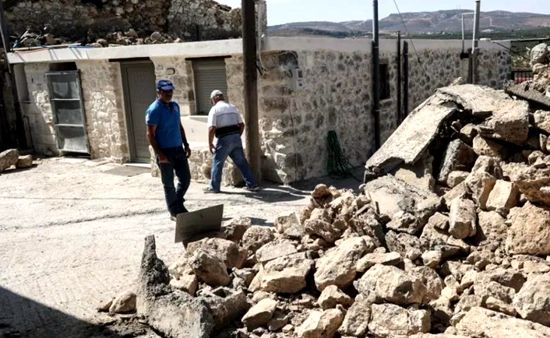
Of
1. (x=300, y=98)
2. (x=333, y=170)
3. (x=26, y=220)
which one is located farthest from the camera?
(x=333, y=170)

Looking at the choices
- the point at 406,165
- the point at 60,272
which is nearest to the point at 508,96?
the point at 406,165

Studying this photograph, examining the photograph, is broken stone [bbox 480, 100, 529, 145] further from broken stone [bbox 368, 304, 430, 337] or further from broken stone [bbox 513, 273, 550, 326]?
broken stone [bbox 368, 304, 430, 337]

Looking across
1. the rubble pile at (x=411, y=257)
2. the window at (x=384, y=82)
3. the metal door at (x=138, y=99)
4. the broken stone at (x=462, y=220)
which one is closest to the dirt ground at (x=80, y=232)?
the metal door at (x=138, y=99)

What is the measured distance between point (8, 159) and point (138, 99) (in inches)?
122

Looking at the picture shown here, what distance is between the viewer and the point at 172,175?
626 centimetres

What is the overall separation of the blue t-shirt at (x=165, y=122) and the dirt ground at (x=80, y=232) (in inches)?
42.1

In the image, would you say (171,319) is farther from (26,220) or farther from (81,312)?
(26,220)

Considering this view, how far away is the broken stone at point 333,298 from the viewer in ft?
11.6

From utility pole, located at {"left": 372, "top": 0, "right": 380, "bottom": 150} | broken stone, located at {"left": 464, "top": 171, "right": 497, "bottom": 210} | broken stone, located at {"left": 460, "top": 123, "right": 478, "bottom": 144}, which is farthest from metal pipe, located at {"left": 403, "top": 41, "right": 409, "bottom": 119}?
broken stone, located at {"left": 464, "top": 171, "right": 497, "bottom": 210}

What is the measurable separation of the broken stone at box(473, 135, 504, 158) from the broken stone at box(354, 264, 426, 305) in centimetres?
161

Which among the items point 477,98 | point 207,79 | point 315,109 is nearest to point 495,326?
point 477,98

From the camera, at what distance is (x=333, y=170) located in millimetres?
9070

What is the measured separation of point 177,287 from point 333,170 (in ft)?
17.5

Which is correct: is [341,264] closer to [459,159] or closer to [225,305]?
[225,305]
